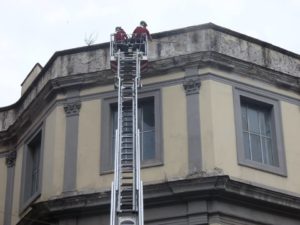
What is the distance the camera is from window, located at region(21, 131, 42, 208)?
21547 mm

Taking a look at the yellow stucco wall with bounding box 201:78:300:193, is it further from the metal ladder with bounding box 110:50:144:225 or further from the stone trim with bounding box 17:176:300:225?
the metal ladder with bounding box 110:50:144:225

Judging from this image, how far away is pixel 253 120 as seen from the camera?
20.6 meters

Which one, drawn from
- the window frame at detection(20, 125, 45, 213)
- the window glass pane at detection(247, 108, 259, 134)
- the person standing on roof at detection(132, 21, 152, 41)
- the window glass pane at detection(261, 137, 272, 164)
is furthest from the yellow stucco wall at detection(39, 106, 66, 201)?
the window glass pane at detection(261, 137, 272, 164)

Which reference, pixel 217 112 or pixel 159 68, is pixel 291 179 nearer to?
pixel 217 112

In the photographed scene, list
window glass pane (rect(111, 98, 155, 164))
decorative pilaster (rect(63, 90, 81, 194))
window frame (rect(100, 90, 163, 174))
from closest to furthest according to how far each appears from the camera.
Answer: window frame (rect(100, 90, 163, 174))
decorative pilaster (rect(63, 90, 81, 194))
window glass pane (rect(111, 98, 155, 164))

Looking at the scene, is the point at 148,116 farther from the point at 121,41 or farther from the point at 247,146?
the point at 247,146

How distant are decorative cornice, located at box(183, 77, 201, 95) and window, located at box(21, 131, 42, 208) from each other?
15.1ft

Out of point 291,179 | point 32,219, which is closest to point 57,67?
point 32,219

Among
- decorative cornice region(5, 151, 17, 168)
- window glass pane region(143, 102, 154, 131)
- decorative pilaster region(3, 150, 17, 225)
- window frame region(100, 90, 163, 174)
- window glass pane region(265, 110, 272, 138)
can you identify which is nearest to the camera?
window frame region(100, 90, 163, 174)

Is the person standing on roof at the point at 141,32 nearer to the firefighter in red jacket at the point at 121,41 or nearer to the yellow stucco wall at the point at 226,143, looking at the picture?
the firefighter in red jacket at the point at 121,41

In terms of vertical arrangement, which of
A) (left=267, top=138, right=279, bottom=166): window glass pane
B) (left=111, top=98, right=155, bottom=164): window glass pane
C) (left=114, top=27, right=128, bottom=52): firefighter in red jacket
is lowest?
(left=267, top=138, right=279, bottom=166): window glass pane

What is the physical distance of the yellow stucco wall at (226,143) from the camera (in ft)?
62.4

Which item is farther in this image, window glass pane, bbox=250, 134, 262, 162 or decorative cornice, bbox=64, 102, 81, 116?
decorative cornice, bbox=64, 102, 81, 116

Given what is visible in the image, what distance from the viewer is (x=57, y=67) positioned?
21516 mm
